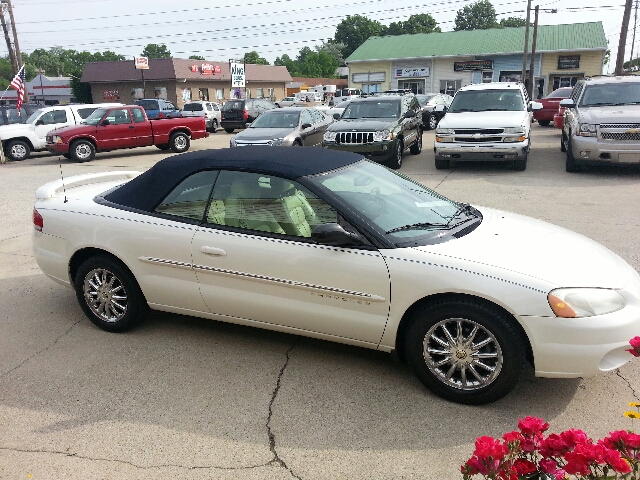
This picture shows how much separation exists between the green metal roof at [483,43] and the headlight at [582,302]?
40.6 m

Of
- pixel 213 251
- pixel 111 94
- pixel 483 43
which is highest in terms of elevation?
pixel 483 43

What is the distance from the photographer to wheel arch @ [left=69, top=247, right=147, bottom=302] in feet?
14.2

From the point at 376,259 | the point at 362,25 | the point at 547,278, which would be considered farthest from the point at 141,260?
the point at 362,25

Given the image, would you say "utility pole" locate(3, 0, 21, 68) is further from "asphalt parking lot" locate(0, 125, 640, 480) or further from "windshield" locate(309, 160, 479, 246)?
"windshield" locate(309, 160, 479, 246)

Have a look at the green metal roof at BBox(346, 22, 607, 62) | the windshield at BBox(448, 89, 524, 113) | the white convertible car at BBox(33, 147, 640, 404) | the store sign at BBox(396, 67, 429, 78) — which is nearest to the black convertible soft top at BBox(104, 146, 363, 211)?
the white convertible car at BBox(33, 147, 640, 404)

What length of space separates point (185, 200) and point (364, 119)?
10316mm

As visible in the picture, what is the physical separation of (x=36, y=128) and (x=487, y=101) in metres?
14.7

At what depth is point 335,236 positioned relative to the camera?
11.2 feet

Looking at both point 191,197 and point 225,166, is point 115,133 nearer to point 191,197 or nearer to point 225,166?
point 191,197

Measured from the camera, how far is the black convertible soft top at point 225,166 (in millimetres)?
3881

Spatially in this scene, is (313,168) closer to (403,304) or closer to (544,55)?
(403,304)

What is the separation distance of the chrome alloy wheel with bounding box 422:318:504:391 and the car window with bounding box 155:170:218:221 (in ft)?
6.26

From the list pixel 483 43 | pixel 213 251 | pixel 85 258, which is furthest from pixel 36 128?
pixel 483 43

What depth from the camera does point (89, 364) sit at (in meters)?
4.00
